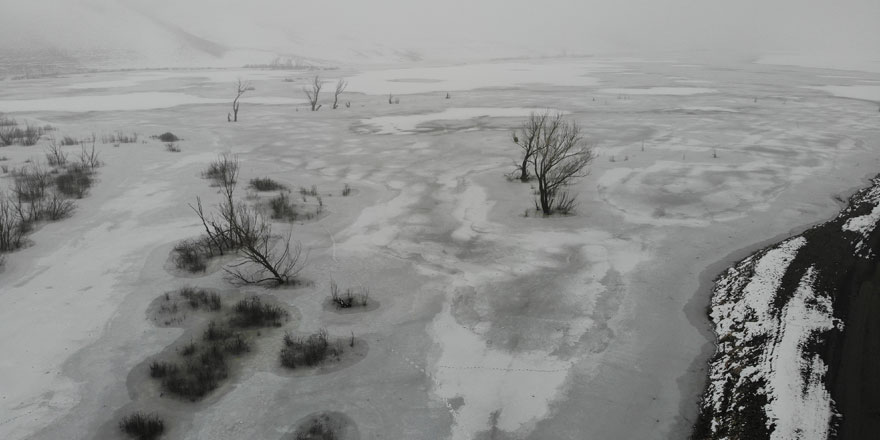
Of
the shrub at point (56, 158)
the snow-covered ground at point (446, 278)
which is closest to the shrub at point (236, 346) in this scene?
the snow-covered ground at point (446, 278)

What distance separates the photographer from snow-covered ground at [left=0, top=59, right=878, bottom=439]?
216 inches

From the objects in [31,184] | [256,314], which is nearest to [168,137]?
[31,184]

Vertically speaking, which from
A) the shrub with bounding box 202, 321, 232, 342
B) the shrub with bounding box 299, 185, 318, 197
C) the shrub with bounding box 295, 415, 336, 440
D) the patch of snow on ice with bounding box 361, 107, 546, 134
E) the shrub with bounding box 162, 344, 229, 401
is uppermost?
the patch of snow on ice with bounding box 361, 107, 546, 134

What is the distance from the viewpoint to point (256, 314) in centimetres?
714

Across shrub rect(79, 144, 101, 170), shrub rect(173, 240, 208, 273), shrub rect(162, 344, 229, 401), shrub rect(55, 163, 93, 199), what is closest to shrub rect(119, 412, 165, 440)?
shrub rect(162, 344, 229, 401)

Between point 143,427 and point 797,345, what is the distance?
7.39 m

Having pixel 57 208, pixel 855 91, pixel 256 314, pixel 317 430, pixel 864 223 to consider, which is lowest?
pixel 317 430

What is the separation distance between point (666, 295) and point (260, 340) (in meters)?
6.04

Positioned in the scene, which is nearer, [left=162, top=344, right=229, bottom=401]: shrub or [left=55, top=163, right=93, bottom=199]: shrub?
[left=162, top=344, right=229, bottom=401]: shrub

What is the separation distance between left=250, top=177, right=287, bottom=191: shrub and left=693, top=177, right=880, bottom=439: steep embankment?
10318 mm

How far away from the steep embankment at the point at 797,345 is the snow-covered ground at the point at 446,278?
0.80 ft

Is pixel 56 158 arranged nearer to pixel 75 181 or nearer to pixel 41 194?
pixel 75 181

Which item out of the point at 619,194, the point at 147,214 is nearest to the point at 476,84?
the point at 619,194

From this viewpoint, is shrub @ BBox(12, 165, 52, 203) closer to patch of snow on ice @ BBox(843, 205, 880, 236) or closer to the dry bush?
the dry bush
